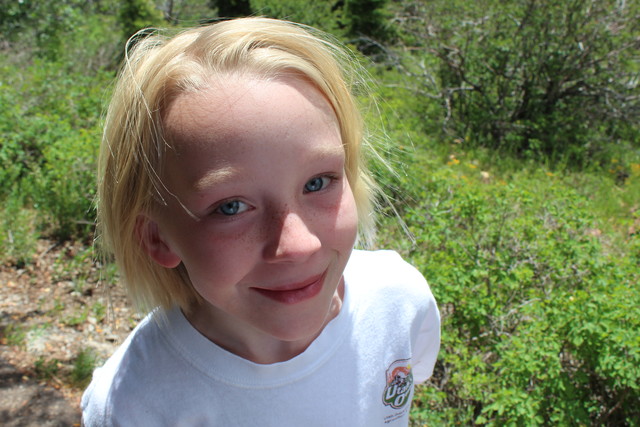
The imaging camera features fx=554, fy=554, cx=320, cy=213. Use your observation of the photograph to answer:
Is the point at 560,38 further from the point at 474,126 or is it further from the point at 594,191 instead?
the point at 594,191

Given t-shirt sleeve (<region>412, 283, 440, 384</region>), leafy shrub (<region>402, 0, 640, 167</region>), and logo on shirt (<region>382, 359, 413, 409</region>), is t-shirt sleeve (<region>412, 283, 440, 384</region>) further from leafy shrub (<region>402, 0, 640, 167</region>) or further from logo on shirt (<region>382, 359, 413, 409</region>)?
leafy shrub (<region>402, 0, 640, 167</region>)

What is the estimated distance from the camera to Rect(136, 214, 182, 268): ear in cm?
109

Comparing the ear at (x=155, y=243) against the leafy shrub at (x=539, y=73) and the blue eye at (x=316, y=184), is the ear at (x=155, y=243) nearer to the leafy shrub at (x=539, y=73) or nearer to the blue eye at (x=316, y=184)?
the blue eye at (x=316, y=184)

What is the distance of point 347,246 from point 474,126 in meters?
5.69

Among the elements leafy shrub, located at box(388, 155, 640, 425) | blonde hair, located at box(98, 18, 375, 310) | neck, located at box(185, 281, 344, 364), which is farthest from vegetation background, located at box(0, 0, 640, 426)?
neck, located at box(185, 281, 344, 364)

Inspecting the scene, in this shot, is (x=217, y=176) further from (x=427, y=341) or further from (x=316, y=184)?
(x=427, y=341)

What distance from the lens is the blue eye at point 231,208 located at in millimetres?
959

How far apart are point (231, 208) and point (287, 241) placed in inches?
4.4

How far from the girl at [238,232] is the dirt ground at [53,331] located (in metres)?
1.75

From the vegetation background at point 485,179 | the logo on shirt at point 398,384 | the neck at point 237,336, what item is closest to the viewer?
the neck at point 237,336

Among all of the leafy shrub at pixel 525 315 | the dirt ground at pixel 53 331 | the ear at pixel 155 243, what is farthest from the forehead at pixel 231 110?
the dirt ground at pixel 53 331

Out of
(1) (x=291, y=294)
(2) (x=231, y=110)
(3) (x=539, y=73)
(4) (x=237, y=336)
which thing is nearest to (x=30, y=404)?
(4) (x=237, y=336)

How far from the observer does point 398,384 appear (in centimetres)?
139

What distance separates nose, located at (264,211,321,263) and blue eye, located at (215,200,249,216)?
6cm
